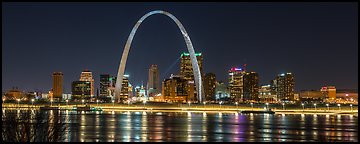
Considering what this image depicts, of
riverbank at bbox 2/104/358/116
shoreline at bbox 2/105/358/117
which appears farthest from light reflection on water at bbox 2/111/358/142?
riverbank at bbox 2/104/358/116

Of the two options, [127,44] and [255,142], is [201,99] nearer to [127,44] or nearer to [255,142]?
[127,44]

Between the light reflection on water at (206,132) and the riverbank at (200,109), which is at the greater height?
the light reflection on water at (206,132)

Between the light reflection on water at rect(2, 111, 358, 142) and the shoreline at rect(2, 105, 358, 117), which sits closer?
the light reflection on water at rect(2, 111, 358, 142)

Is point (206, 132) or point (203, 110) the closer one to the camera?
point (206, 132)

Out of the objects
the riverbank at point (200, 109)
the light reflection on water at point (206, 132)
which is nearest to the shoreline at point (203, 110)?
the riverbank at point (200, 109)

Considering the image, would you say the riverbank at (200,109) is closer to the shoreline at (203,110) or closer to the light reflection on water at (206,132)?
→ the shoreline at (203,110)

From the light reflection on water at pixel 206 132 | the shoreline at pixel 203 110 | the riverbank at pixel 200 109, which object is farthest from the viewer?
the riverbank at pixel 200 109

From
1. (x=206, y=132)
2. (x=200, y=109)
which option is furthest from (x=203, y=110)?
(x=206, y=132)

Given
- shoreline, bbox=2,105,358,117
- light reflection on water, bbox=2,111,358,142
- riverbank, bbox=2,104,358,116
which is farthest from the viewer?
riverbank, bbox=2,104,358,116

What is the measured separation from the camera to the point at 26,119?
102 feet

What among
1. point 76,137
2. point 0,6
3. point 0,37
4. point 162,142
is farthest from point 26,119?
point 76,137

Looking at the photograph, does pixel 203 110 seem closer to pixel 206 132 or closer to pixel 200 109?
pixel 200 109

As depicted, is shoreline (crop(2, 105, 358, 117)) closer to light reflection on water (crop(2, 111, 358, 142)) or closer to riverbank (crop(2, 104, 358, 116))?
riverbank (crop(2, 104, 358, 116))

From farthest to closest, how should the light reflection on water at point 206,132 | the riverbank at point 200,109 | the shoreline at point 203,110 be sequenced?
1. the riverbank at point 200,109
2. the shoreline at point 203,110
3. the light reflection on water at point 206,132
